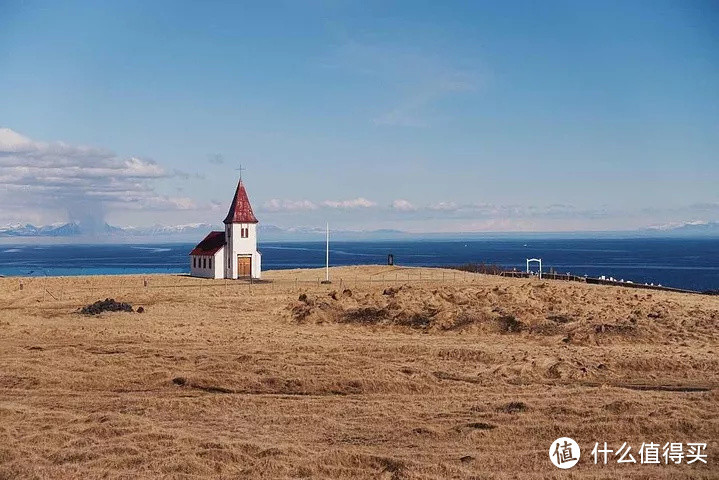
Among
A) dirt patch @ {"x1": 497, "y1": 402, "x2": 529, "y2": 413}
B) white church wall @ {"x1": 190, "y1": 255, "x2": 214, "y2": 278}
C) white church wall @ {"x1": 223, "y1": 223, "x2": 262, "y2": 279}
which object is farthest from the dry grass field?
white church wall @ {"x1": 190, "y1": 255, "x2": 214, "y2": 278}

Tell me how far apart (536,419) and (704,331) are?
15.3 m

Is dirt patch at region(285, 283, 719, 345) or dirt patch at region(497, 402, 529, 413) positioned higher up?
dirt patch at region(285, 283, 719, 345)

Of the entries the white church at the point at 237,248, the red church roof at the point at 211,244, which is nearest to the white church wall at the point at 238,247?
the white church at the point at 237,248

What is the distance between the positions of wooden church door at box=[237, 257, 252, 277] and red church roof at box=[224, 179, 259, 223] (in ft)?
8.95

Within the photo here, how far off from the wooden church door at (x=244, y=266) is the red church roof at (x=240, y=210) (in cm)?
273

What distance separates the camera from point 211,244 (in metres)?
56.8

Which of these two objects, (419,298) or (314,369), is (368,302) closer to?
A: (419,298)

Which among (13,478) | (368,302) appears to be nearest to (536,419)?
(13,478)

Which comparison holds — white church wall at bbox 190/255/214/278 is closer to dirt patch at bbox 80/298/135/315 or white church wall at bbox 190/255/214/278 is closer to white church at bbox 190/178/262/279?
white church at bbox 190/178/262/279

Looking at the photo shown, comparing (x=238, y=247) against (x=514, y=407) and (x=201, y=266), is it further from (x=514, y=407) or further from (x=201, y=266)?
(x=514, y=407)

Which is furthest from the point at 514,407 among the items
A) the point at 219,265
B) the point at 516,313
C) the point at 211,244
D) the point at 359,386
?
the point at 211,244

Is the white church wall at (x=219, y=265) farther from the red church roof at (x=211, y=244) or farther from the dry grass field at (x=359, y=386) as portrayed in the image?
the dry grass field at (x=359, y=386)

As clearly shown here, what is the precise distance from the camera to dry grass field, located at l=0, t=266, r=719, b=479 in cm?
1308

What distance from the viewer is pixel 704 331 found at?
27641 millimetres
